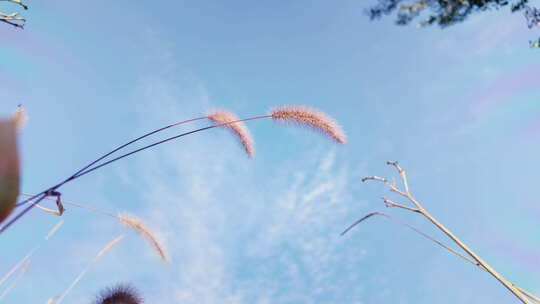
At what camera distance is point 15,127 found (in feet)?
2.17

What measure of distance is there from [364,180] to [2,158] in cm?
200

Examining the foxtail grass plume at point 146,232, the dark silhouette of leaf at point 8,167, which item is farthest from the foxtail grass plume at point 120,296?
the dark silhouette of leaf at point 8,167

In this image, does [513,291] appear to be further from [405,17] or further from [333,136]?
[405,17]

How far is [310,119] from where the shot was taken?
3.19m

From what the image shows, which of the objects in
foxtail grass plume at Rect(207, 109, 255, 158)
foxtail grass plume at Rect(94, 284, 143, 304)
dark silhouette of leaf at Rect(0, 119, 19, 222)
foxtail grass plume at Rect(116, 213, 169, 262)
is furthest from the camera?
foxtail grass plume at Rect(207, 109, 255, 158)

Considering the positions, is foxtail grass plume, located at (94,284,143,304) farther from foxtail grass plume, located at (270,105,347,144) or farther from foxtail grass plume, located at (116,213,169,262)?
foxtail grass plume, located at (270,105,347,144)

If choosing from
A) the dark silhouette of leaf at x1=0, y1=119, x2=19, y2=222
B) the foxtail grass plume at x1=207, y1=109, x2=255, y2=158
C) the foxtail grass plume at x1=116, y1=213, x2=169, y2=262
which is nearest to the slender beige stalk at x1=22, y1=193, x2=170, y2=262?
A: the foxtail grass plume at x1=116, y1=213, x2=169, y2=262

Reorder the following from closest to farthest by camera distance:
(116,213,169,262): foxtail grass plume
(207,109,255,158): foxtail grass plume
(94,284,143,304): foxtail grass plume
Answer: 1. (94,284,143,304): foxtail grass plume
2. (116,213,169,262): foxtail grass plume
3. (207,109,255,158): foxtail grass plume

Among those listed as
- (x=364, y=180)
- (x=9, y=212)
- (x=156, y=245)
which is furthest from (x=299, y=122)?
(x=9, y=212)

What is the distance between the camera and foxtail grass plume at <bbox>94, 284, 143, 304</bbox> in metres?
1.93

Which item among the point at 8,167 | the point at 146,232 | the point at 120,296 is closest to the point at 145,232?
the point at 146,232

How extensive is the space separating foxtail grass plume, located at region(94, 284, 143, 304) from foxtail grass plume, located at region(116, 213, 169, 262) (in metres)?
0.61

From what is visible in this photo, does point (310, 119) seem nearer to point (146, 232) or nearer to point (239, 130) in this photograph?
point (239, 130)

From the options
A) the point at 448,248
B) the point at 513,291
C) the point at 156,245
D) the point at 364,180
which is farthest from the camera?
the point at 156,245
